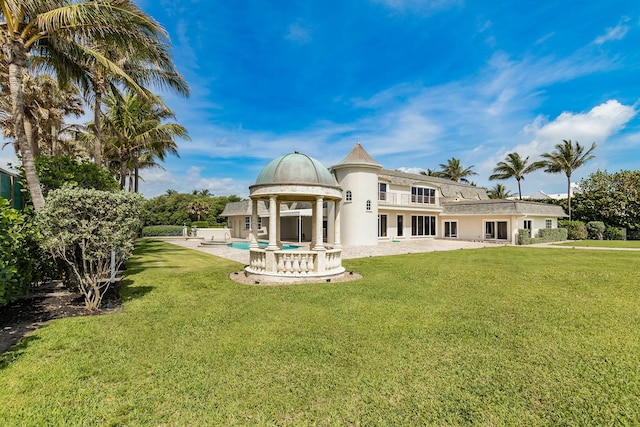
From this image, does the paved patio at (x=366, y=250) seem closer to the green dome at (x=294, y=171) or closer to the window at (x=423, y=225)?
the window at (x=423, y=225)

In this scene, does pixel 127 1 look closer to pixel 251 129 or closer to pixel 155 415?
pixel 155 415

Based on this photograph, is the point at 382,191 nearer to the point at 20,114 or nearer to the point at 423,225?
the point at 423,225

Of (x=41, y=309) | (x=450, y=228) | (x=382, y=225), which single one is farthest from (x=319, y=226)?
(x=450, y=228)

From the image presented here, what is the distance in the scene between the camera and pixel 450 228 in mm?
37062

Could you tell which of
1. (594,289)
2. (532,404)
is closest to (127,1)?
(532,404)

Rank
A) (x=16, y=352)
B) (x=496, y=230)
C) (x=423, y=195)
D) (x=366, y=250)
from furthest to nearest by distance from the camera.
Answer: (x=423, y=195)
(x=496, y=230)
(x=366, y=250)
(x=16, y=352)

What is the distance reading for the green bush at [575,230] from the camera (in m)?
36.0

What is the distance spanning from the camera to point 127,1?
1009cm

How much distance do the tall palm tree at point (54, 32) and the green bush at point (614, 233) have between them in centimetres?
4732

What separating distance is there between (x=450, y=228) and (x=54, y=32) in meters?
37.3

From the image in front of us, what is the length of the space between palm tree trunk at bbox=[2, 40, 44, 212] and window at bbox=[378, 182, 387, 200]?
87.9 ft

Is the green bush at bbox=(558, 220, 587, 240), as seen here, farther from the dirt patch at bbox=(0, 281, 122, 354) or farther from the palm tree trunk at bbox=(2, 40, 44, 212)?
the palm tree trunk at bbox=(2, 40, 44, 212)

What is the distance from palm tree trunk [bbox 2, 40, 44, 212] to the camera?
8.58 meters

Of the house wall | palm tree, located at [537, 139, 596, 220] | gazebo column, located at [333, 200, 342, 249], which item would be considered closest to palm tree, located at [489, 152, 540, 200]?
palm tree, located at [537, 139, 596, 220]
